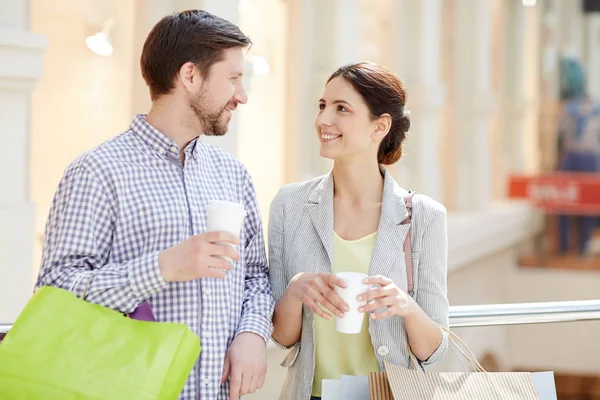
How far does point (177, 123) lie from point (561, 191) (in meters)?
10.1

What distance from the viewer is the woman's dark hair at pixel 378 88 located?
8.60ft

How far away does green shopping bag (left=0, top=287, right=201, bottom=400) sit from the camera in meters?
1.85

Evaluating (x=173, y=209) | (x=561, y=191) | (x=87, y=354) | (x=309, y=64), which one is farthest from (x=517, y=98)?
(x=87, y=354)

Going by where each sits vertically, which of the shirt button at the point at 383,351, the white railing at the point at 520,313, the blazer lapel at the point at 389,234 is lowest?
the shirt button at the point at 383,351

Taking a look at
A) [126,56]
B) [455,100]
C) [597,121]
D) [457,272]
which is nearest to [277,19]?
[126,56]

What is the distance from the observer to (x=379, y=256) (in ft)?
8.11

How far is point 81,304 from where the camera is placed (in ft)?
6.38

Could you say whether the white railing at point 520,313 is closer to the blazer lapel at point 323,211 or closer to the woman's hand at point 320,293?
the blazer lapel at point 323,211

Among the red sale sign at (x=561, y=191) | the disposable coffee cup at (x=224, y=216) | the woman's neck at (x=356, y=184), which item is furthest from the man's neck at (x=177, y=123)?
the red sale sign at (x=561, y=191)

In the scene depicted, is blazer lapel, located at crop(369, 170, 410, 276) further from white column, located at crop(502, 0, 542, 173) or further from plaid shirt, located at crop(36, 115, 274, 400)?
white column, located at crop(502, 0, 542, 173)

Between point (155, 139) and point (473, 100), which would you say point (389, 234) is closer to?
point (155, 139)

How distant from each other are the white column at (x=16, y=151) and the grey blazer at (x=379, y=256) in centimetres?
125

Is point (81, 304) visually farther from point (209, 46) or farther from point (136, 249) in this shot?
point (209, 46)

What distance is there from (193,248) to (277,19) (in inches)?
185
